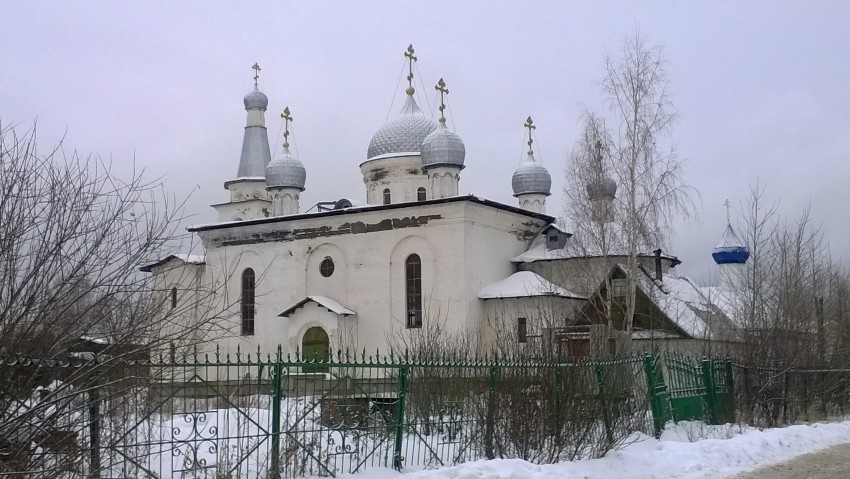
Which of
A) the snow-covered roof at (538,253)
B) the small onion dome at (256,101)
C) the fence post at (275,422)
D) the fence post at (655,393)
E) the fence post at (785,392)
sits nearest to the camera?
the fence post at (275,422)

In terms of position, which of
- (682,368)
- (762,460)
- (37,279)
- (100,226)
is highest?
(100,226)

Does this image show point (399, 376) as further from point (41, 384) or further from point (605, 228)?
point (605, 228)

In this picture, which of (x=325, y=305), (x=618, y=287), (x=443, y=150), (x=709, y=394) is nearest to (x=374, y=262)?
(x=325, y=305)

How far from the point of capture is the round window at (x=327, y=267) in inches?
1057

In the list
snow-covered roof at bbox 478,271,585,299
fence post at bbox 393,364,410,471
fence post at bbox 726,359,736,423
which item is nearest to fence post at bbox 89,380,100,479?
fence post at bbox 393,364,410,471

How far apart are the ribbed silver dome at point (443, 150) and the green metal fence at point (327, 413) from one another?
14302mm

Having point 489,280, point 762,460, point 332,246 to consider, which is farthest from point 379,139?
point 762,460

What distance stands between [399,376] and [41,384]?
4038mm

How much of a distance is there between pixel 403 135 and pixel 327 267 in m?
6.10

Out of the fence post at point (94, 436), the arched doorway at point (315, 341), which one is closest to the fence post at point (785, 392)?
the fence post at point (94, 436)

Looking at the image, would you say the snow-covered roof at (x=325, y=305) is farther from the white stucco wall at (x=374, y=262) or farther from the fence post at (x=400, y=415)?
the fence post at (x=400, y=415)

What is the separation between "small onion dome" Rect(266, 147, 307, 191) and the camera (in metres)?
31.0

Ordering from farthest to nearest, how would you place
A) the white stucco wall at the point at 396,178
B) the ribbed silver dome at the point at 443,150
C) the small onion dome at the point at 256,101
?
the small onion dome at the point at 256,101
the white stucco wall at the point at 396,178
the ribbed silver dome at the point at 443,150

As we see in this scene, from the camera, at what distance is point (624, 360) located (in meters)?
11.2
